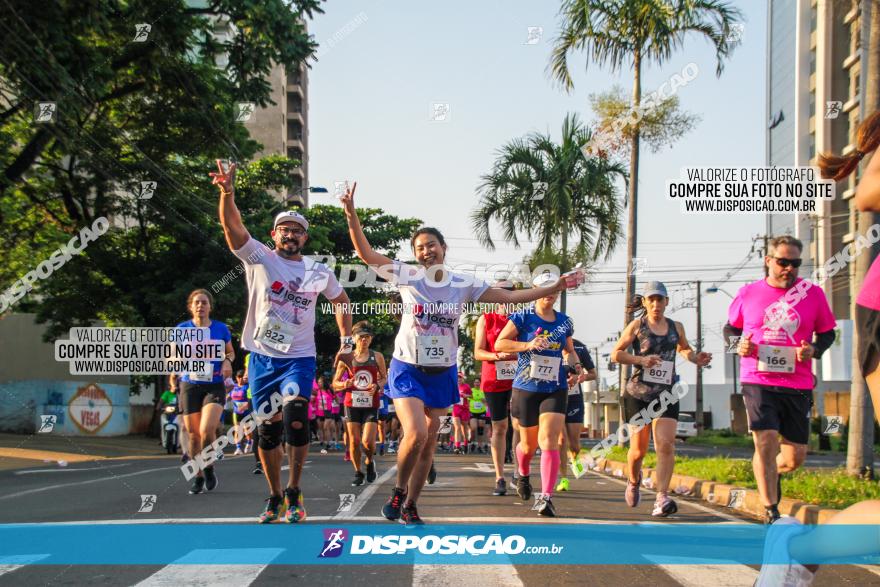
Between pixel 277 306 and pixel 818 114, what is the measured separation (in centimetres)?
5579

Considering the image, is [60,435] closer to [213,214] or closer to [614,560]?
[213,214]

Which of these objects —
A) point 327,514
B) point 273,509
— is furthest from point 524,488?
point 273,509

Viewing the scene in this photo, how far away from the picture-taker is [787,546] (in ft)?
11.2

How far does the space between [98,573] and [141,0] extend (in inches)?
707

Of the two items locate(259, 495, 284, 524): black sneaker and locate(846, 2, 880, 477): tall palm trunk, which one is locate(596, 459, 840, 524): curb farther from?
locate(259, 495, 284, 524): black sneaker

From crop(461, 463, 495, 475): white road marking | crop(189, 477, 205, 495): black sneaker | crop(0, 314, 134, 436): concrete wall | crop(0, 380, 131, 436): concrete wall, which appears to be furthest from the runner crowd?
crop(0, 314, 134, 436): concrete wall

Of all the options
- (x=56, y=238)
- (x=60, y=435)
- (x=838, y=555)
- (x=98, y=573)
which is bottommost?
(x=60, y=435)

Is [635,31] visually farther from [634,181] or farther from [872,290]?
[872,290]

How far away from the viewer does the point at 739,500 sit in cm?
995

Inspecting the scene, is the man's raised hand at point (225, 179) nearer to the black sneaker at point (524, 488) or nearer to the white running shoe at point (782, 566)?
the black sneaker at point (524, 488)

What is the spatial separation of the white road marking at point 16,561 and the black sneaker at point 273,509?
1.75 meters

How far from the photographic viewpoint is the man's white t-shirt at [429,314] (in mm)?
7277

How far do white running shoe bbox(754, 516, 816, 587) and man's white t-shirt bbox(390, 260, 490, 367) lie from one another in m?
3.95

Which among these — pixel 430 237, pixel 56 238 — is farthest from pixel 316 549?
pixel 56 238
